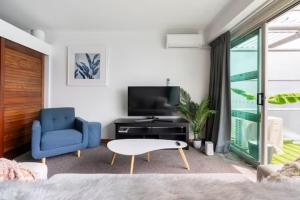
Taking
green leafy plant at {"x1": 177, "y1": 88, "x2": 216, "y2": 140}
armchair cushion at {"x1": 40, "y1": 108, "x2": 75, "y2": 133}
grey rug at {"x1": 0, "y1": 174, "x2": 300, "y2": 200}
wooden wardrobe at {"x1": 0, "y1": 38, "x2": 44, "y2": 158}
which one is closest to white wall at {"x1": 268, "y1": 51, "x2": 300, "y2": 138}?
green leafy plant at {"x1": 177, "y1": 88, "x2": 216, "y2": 140}

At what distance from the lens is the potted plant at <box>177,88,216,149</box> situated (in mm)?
3791

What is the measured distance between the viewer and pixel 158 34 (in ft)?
13.8

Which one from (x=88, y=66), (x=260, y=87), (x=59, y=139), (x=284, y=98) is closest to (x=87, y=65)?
(x=88, y=66)

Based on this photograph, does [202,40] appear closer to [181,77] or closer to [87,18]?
[181,77]

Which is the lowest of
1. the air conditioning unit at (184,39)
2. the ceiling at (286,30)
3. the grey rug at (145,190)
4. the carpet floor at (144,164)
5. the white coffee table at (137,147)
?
the carpet floor at (144,164)

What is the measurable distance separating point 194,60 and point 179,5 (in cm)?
138

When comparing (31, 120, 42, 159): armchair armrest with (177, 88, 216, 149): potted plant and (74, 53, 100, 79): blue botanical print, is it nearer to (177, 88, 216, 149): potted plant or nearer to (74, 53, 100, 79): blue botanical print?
(74, 53, 100, 79): blue botanical print

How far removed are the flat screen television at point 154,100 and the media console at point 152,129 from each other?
23 cm

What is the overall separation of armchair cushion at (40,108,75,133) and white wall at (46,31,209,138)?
0.59 metres

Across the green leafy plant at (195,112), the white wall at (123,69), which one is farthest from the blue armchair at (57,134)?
the green leafy plant at (195,112)

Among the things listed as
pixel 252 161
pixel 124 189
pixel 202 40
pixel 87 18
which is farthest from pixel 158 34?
pixel 124 189

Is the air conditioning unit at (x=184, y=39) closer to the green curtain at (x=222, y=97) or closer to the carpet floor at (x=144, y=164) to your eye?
the green curtain at (x=222, y=97)

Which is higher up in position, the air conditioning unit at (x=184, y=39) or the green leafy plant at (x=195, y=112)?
the air conditioning unit at (x=184, y=39)

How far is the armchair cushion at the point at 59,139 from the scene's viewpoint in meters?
2.90
